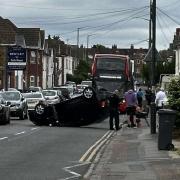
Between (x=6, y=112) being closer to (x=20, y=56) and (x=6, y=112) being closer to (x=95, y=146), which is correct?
(x=95, y=146)

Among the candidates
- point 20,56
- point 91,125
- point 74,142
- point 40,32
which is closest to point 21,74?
point 40,32

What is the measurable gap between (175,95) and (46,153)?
696cm

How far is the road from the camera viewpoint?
1280 cm

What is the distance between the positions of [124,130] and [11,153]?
11501 mm

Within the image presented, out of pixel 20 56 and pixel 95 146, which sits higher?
pixel 20 56

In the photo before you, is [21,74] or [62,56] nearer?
[21,74]

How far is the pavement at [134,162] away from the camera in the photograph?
40.4 ft

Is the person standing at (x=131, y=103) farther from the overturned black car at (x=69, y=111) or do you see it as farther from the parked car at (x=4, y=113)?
the parked car at (x=4, y=113)

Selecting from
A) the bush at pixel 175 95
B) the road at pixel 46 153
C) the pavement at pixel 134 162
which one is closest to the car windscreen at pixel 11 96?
the road at pixel 46 153

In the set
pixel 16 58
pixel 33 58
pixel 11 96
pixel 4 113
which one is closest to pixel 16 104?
pixel 11 96

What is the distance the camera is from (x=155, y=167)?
13477 mm

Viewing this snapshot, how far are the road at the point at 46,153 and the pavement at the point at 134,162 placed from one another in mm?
361

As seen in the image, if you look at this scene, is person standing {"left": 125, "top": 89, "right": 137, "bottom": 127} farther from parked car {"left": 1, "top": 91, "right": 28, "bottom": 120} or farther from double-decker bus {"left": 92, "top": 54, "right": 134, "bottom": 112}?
double-decker bus {"left": 92, "top": 54, "right": 134, "bottom": 112}

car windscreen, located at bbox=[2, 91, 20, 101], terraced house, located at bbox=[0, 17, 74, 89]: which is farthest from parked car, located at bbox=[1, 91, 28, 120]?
terraced house, located at bbox=[0, 17, 74, 89]
